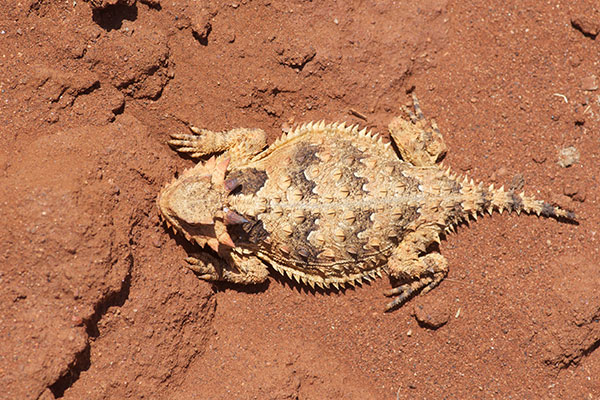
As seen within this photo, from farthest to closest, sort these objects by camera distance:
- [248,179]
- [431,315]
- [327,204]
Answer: [431,315] < [248,179] < [327,204]

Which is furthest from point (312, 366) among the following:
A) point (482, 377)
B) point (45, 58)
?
point (45, 58)

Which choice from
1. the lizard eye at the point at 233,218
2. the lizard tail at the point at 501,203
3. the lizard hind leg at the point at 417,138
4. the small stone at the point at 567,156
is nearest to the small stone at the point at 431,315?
the lizard tail at the point at 501,203

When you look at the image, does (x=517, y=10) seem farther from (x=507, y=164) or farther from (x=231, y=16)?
(x=231, y=16)

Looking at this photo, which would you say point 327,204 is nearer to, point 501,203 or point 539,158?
point 501,203

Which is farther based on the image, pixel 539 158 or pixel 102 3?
pixel 539 158

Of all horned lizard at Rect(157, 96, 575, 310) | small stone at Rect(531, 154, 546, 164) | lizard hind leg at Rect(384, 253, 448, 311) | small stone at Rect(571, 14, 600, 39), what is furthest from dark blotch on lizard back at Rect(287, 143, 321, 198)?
small stone at Rect(571, 14, 600, 39)

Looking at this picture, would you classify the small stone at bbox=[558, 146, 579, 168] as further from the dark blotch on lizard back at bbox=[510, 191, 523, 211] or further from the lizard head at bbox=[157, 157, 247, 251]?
the lizard head at bbox=[157, 157, 247, 251]

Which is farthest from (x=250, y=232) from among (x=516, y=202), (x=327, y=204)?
(x=516, y=202)
